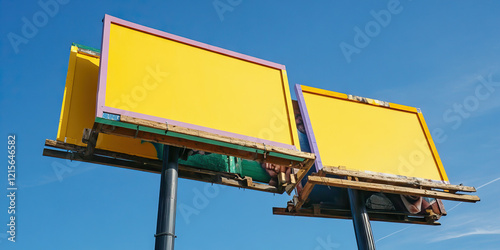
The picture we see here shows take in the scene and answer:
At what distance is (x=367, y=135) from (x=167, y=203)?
6.79 meters

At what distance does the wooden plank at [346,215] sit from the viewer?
495 inches

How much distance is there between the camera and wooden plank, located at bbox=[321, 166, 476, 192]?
11336mm

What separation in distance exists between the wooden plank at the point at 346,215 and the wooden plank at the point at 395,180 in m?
1.69

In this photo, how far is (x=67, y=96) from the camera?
32.9 ft

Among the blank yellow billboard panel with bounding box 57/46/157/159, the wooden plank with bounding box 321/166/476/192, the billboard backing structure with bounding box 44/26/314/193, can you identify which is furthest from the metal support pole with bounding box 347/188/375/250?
the blank yellow billboard panel with bounding box 57/46/157/159

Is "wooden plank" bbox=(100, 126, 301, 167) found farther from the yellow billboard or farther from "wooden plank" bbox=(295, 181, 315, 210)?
the yellow billboard

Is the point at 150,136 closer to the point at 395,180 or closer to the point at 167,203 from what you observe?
the point at 167,203

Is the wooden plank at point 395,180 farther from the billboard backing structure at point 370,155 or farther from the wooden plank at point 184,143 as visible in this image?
the wooden plank at point 184,143

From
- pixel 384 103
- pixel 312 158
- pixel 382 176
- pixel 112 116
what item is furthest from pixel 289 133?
pixel 384 103

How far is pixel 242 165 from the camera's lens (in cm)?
1175

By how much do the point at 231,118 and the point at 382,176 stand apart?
449cm

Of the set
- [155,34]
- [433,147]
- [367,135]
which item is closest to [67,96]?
[155,34]

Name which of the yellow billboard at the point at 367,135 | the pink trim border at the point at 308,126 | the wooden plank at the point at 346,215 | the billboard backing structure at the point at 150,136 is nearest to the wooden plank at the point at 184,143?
the billboard backing structure at the point at 150,136

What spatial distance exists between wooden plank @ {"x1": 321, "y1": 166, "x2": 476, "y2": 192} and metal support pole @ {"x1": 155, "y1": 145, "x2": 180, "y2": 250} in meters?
3.89
